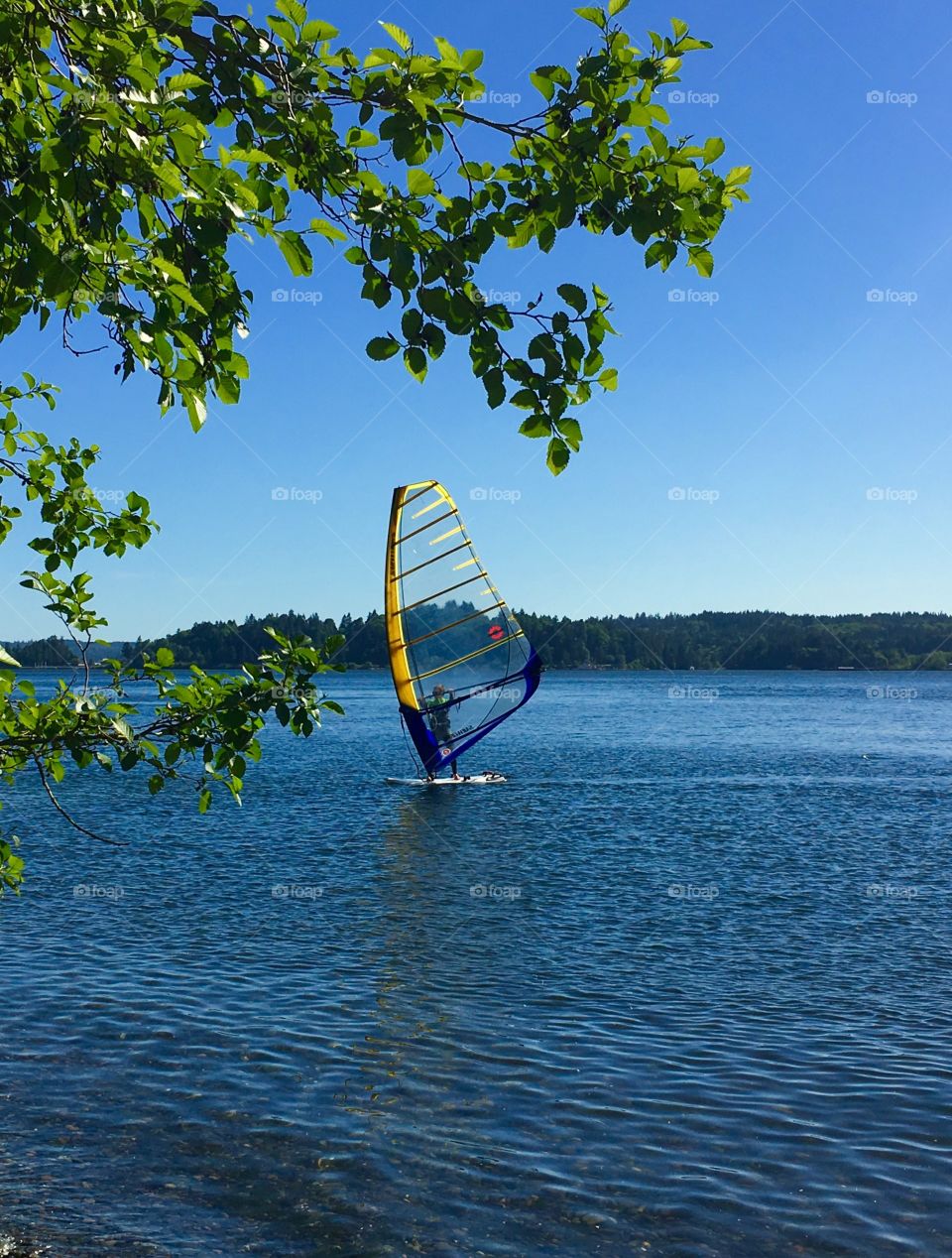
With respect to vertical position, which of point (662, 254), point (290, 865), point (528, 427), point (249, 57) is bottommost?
point (290, 865)

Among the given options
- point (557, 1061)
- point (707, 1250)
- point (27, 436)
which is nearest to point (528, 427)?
point (27, 436)

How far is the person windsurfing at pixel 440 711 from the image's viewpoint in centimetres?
4041

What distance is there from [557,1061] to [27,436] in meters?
8.46

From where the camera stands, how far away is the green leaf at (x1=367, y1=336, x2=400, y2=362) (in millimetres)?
4223

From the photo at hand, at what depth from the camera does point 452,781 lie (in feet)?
143

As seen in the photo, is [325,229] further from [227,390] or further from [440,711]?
[440,711]

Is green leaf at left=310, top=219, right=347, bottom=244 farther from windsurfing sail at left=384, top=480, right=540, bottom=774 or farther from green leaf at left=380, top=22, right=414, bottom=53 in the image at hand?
windsurfing sail at left=384, top=480, right=540, bottom=774

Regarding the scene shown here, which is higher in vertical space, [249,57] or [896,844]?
A: [249,57]

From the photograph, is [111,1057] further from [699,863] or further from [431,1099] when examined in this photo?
[699,863]

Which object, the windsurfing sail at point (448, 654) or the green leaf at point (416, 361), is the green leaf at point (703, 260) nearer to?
the green leaf at point (416, 361)

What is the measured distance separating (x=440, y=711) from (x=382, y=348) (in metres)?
36.9

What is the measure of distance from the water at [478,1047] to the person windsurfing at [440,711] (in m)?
10.6

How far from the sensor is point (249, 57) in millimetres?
4508

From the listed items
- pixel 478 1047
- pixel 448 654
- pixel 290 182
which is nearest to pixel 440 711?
pixel 448 654
